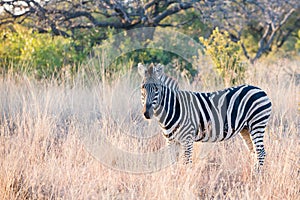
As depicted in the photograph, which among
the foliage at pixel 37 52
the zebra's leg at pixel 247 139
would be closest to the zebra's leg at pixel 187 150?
the zebra's leg at pixel 247 139

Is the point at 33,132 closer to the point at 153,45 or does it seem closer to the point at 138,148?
the point at 138,148

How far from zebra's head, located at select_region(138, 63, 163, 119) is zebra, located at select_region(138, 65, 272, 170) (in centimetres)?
9

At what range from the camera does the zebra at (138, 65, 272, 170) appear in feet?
13.0

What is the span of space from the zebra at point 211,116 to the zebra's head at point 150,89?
0.29 ft

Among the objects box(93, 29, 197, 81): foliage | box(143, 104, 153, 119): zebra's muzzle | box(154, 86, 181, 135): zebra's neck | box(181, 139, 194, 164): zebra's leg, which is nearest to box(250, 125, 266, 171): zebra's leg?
box(181, 139, 194, 164): zebra's leg

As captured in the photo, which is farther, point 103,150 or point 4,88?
point 4,88

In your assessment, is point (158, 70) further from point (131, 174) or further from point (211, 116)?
point (131, 174)

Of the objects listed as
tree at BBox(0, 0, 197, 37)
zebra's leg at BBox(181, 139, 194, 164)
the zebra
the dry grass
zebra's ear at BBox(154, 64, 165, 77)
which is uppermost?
tree at BBox(0, 0, 197, 37)

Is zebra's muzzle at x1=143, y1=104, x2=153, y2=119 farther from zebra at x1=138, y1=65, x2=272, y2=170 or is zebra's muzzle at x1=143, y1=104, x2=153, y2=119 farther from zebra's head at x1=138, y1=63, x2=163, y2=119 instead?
zebra at x1=138, y1=65, x2=272, y2=170

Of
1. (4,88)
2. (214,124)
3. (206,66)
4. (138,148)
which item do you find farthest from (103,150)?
(206,66)

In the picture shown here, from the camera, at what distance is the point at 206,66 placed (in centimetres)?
787

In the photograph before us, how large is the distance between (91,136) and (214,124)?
148 cm

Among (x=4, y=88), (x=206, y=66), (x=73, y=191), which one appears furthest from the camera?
(x=206, y=66)

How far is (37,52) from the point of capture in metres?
8.91
